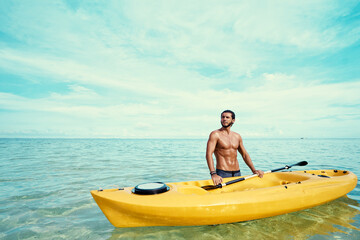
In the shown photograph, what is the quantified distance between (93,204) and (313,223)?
4.79m

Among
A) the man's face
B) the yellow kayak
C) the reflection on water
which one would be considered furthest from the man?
the reflection on water

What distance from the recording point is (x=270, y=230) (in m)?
3.48

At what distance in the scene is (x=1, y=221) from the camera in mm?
3840

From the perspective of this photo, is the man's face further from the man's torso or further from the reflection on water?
the reflection on water

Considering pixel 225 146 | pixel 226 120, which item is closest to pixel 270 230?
pixel 225 146

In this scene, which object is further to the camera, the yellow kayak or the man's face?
the man's face

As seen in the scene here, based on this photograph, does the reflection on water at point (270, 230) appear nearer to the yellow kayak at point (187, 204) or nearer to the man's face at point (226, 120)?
the yellow kayak at point (187, 204)

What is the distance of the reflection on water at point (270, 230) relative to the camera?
3.29 meters

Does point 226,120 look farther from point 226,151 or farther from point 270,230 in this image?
point 270,230

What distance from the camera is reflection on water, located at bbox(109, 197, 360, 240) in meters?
3.29

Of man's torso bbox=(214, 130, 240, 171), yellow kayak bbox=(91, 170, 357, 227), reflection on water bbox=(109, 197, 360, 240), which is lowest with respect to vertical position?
reflection on water bbox=(109, 197, 360, 240)

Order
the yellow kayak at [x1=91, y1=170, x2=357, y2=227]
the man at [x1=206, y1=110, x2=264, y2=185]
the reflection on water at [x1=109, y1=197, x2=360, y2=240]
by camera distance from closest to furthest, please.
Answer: the yellow kayak at [x1=91, y1=170, x2=357, y2=227] < the reflection on water at [x1=109, y1=197, x2=360, y2=240] < the man at [x1=206, y1=110, x2=264, y2=185]

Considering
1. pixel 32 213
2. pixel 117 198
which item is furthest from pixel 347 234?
pixel 32 213

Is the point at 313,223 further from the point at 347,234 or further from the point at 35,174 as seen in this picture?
Answer: the point at 35,174
